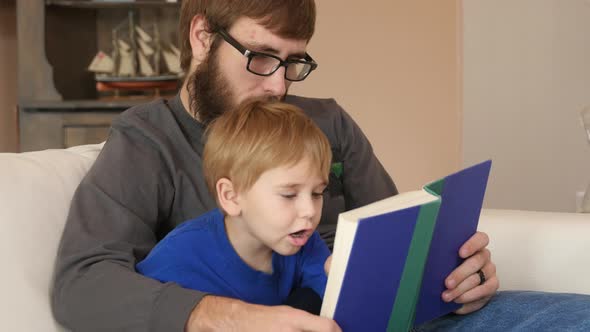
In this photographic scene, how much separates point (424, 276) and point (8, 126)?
108 inches

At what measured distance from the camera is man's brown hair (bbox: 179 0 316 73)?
4.88ft

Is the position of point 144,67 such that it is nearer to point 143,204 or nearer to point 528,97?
point 528,97

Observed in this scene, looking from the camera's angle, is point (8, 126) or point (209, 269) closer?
point (209, 269)

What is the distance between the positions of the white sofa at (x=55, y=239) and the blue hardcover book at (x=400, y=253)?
1.17 ft

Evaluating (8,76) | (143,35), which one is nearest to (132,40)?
(143,35)

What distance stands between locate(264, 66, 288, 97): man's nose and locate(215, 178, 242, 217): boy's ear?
1.02 ft

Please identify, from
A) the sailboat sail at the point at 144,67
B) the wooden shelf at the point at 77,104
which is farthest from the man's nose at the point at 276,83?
the sailboat sail at the point at 144,67

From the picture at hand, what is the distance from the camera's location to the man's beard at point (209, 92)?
150cm

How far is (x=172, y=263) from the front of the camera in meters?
1.20

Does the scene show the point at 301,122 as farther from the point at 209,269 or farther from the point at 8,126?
the point at 8,126

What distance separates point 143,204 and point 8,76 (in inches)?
95.7

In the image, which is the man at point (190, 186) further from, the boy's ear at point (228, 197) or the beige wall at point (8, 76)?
the beige wall at point (8, 76)

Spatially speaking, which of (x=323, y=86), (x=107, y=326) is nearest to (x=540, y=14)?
(x=323, y=86)

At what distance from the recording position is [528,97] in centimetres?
344
